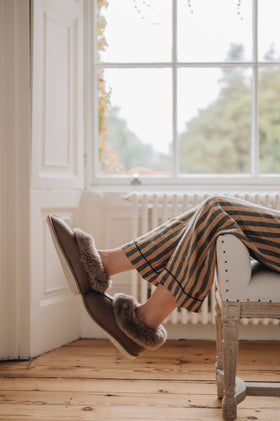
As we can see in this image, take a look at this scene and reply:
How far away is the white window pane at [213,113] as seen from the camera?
279 centimetres

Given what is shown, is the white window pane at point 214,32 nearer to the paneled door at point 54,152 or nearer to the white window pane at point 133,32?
the white window pane at point 133,32

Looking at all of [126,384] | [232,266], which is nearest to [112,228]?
[126,384]

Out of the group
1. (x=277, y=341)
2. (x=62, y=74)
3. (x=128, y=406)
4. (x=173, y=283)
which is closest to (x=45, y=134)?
(x=62, y=74)

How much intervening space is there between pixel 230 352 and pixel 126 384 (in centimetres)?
56

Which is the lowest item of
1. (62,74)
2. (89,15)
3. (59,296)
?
(59,296)

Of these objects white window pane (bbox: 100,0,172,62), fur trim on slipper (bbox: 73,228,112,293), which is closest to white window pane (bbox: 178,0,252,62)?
white window pane (bbox: 100,0,172,62)

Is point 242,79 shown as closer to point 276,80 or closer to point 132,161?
point 276,80

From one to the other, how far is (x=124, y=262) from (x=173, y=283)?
0.72 ft

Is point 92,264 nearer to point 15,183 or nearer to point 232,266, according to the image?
point 232,266

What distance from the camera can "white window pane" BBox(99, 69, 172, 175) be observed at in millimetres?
2822

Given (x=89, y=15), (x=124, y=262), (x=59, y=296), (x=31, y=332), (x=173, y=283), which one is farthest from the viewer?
(x=89, y=15)

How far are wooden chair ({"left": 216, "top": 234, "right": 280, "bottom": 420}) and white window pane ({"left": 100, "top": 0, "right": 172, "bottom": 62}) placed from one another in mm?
1589

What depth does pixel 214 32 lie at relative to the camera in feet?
9.18

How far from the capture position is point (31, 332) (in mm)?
2273
